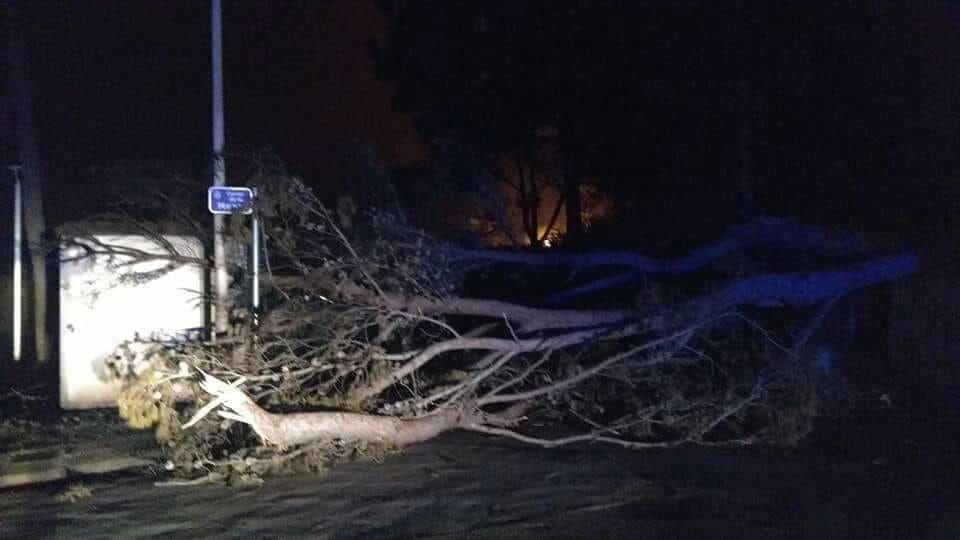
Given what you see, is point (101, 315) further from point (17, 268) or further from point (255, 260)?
point (17, 268)

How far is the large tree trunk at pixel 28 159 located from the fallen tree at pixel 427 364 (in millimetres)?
6320

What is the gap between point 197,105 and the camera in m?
25.0

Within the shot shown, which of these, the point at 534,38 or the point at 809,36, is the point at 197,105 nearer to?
the point at 534,38

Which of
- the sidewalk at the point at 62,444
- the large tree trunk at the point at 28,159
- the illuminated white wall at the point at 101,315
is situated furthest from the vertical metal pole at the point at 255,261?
the large tree trunk at the point at 28,159

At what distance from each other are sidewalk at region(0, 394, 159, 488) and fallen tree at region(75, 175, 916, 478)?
3.53ft

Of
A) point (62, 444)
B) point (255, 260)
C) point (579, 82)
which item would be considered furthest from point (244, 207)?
point (579, 82)

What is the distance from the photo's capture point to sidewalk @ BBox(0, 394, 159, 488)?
11.9m

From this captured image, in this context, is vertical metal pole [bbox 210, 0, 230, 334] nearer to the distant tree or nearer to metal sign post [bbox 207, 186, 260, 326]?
metal sign post [bbox 207, 186, 260, 326]

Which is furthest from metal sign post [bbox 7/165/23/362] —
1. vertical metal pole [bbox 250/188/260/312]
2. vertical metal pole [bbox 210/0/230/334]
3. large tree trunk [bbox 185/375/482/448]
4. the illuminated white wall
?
large tree trunk [bbox 185/375/482/448]

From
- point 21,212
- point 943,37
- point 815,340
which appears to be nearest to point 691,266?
point 815,340

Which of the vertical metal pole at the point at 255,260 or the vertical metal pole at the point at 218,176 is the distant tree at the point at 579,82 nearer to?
the vertical metal pole at the point at 218,176

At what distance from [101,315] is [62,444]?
2.62 meters

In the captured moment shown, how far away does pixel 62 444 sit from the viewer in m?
13.1

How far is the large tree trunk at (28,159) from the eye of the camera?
1853cm
